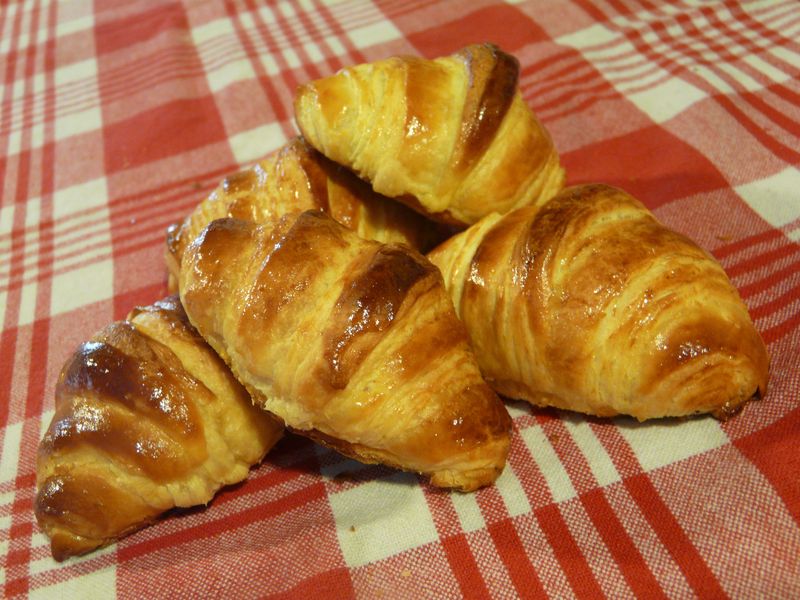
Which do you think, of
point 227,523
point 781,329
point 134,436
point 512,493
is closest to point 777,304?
point 781,329

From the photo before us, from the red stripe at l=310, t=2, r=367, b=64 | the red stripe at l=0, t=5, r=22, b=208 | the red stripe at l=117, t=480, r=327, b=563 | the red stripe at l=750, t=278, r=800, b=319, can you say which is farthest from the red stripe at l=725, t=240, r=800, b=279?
the red stripe at l=0, t=5, r=22, b=208

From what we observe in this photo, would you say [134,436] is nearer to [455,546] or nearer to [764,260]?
[455,546]

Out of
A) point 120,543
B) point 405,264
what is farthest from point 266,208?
point 120,543

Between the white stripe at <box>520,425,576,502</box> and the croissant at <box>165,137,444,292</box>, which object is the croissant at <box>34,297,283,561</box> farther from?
the white stripe at <box>520,425,576,502</box>

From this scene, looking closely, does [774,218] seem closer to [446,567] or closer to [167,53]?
[446,567]

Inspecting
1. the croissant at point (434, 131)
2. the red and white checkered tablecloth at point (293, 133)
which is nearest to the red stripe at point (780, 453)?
the red and white checkered tablecloth at point (293, 133)

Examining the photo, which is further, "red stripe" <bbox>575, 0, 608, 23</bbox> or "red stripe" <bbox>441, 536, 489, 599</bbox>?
"red stripe" <bbox>575, 0, 608, 23</bbox>

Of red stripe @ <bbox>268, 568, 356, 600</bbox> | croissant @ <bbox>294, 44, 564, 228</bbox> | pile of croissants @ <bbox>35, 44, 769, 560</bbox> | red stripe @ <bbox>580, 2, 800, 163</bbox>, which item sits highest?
croissant @ <bbox>294, 44, 564, 228</bbox>
